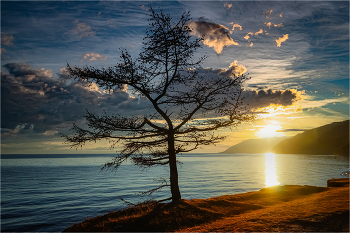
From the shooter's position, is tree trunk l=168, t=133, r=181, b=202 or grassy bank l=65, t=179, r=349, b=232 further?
tree trunk l=168, t=133, r=181, b=202

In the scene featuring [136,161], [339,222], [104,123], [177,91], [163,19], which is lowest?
[339,222]

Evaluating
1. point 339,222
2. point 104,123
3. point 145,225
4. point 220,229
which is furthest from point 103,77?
point 339,222

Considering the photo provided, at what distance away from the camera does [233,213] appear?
434 inches

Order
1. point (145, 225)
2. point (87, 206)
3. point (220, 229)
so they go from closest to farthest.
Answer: point (220, 229)
point (145, 225)
point (87, 206)

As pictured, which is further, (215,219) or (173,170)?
(173,170)

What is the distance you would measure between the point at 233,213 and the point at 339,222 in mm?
4580

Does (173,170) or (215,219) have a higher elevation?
(173,170)

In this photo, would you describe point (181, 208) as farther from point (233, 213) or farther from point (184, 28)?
point (184, 28)

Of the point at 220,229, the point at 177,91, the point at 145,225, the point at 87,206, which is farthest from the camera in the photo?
the point at 87,206

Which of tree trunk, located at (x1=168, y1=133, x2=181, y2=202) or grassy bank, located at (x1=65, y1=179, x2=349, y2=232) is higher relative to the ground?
tree trunk, located at (x1=168, y1=133, x2=181, y2=202)

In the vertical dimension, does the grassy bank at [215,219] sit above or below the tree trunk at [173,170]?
below

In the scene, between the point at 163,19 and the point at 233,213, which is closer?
the point at 163,19

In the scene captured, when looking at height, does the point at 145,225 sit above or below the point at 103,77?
below

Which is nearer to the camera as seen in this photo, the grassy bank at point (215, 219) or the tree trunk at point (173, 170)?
the grassy bank at point (215, 219)
